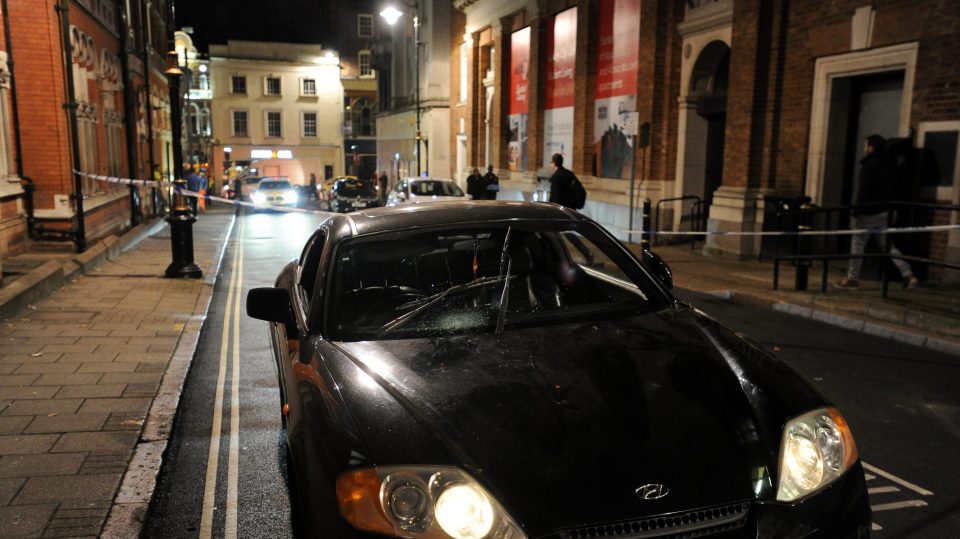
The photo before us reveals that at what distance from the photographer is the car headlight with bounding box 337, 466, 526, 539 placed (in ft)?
7.48

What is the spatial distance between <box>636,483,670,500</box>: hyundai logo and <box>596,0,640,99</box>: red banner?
18017 millimetres

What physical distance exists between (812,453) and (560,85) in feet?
75.9

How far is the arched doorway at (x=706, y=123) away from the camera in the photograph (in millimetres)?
16781

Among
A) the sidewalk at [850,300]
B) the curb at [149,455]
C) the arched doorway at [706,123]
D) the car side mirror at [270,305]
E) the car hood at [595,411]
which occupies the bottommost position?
the curb at [149,455]

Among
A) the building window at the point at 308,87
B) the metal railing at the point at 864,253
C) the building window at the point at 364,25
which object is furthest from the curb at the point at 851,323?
the building window at the point at 364,25

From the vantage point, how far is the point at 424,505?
7.66 ft

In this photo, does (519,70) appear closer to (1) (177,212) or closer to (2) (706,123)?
(2) (706,123)

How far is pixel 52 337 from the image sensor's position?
26.3 ft

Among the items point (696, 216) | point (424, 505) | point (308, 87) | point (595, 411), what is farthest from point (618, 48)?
point (308, 87)

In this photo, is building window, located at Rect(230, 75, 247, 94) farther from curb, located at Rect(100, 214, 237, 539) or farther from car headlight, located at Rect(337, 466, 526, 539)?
car headlight, located at Rect(337, 466, 526, 539)

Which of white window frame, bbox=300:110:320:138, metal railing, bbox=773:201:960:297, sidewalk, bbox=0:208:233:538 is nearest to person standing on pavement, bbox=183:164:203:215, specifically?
sidewalk, bbox=0:208:233:538

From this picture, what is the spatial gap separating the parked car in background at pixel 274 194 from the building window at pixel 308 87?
107ft

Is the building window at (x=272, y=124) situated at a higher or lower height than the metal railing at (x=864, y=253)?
higher

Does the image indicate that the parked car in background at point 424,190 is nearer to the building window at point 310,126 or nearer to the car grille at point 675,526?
the car grille at point 675,526
